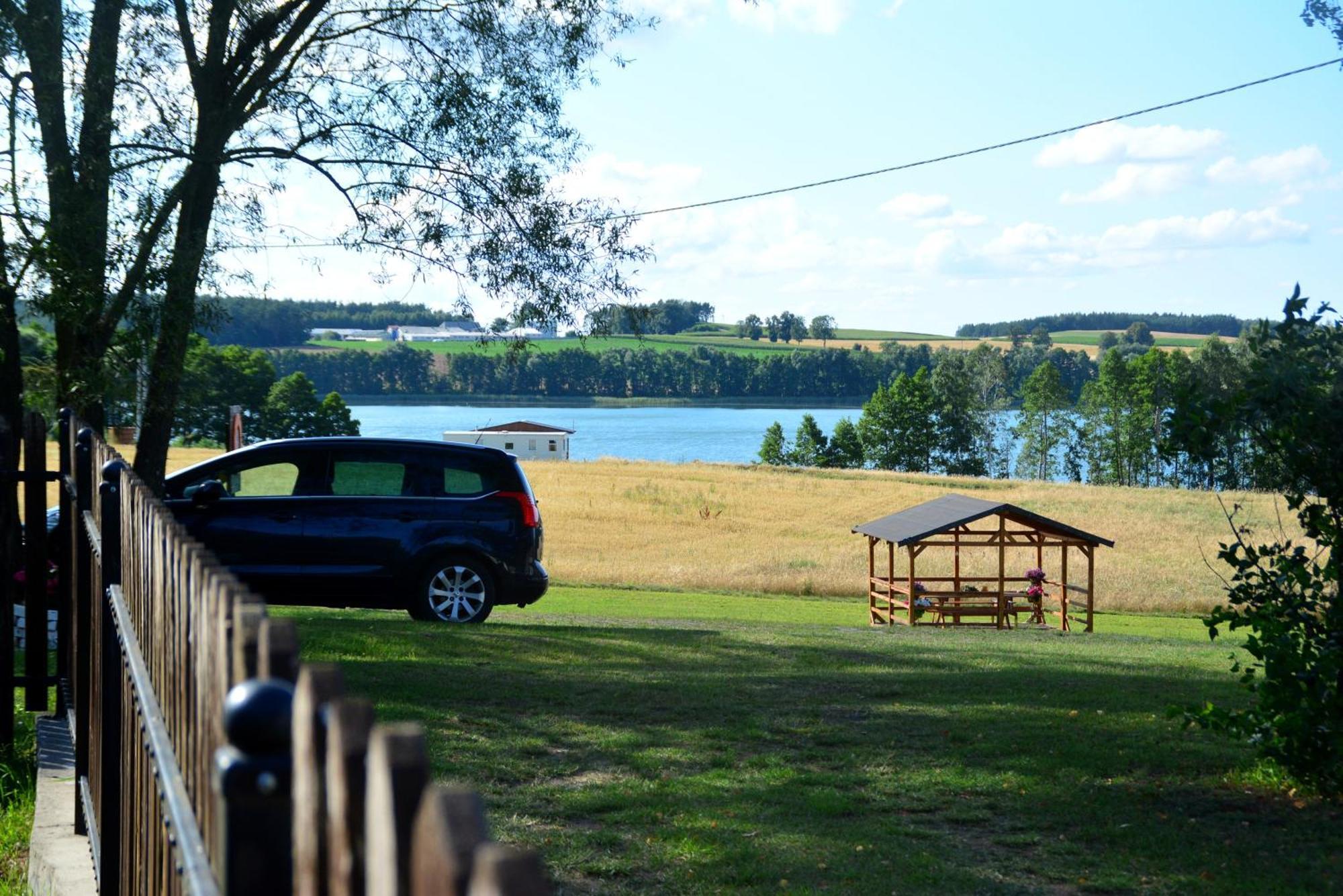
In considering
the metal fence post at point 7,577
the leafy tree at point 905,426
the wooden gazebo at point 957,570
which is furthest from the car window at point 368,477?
the leafy tree at point 905,426

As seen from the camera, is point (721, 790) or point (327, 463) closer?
point (721, 790)

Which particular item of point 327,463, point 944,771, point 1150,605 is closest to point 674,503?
point 1150,605

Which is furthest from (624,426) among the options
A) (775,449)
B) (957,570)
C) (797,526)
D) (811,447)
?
(957,570)

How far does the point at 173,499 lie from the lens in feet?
43.7

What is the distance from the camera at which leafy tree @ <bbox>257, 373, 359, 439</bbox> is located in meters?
80.8

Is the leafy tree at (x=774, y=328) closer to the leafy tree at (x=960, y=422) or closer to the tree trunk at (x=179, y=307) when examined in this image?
the leafy tree at (x=960, y=422)

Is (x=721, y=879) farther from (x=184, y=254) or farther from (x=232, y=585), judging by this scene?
(x=184, y=254)

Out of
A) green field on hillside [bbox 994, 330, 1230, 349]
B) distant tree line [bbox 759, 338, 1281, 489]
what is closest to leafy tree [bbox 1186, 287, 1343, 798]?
distant tree line [bbox 759, 338, 1281, 489]

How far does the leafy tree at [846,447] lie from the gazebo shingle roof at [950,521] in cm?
8437

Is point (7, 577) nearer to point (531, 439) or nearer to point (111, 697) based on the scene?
point (111, 697)

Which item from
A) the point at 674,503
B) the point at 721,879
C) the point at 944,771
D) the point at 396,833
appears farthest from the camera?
the point at 674,503

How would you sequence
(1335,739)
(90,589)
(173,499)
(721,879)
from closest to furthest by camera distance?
(90,589)
(721,879)
(1335,739)
(173,499)

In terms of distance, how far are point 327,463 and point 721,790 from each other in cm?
821

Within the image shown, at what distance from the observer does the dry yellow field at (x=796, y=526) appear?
36094 millimetres
